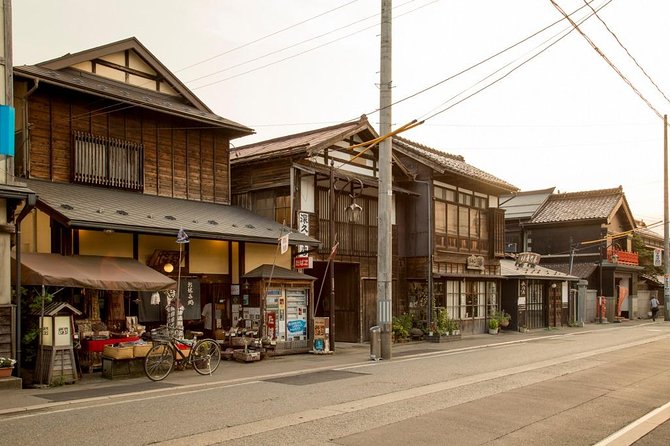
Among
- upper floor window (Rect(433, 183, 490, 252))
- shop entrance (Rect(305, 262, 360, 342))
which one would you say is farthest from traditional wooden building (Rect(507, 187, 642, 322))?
shop entrance (Rect(305, 262, 360, 342))

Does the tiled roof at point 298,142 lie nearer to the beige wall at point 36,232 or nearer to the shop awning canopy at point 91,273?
the shop awning canopy at point 91,273

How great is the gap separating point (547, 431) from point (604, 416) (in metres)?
1.78

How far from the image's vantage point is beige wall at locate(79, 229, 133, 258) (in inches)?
651

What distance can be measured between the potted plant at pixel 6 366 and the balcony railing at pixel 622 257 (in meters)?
39.5

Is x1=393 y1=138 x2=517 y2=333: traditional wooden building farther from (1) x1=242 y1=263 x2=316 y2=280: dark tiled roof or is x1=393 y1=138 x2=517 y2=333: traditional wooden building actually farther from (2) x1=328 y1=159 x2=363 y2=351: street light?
(1) x1=242 y1=263 x2=316 y2=280: dark tiled roof

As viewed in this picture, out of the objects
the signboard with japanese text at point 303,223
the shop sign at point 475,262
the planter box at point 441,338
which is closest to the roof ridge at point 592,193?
the shop sign at point 475,262

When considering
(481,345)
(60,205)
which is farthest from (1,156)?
(481,345)

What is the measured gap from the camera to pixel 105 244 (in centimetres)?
1697

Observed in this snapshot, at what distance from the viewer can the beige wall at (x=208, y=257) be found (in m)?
19.1

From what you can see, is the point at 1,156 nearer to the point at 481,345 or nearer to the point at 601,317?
the point at 481,345

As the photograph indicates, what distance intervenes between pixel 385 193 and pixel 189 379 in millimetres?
7904

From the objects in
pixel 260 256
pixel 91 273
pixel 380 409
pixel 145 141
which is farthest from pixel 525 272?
pixel 380 409

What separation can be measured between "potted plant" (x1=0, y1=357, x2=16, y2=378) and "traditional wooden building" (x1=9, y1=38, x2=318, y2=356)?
10.4 feet

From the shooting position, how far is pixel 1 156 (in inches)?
537
